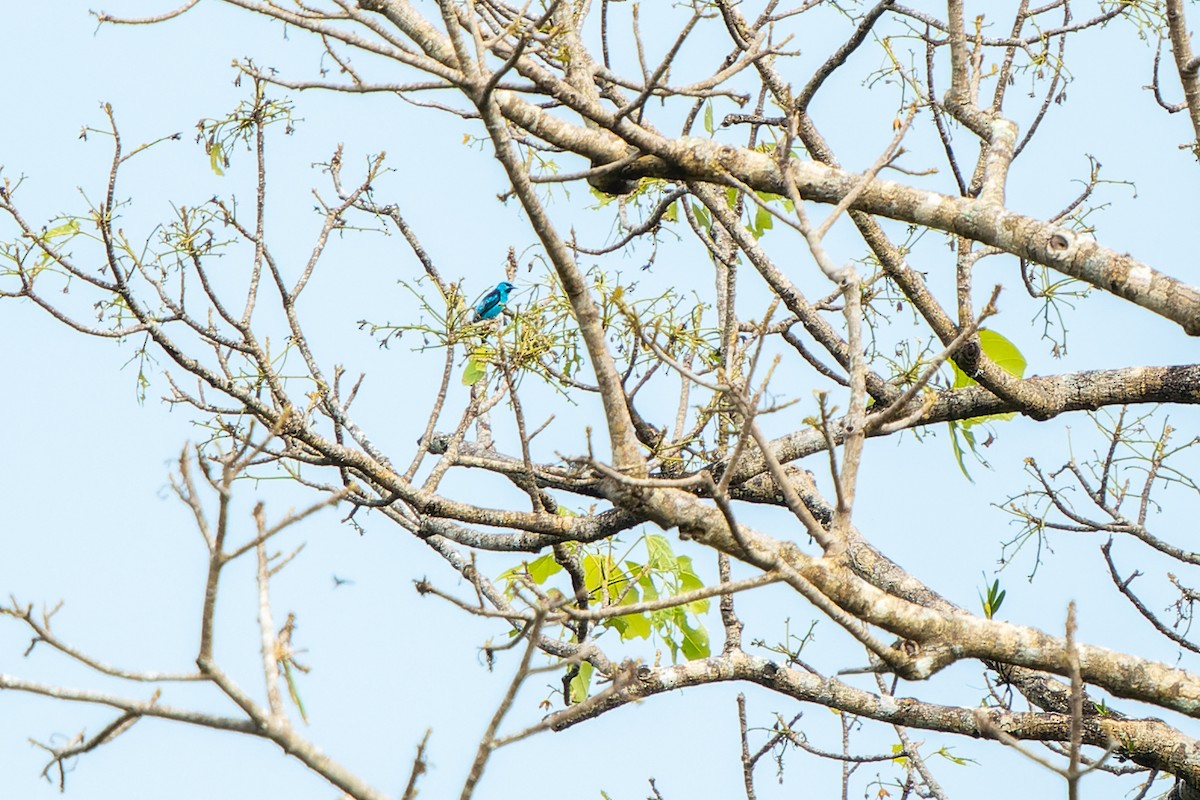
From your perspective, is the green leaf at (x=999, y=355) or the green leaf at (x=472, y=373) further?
the green leaf at (x=472, y=373)

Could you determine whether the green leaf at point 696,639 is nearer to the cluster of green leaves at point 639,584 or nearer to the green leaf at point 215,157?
the cluster of green leaves at point 639,584

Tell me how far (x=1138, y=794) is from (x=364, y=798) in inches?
120

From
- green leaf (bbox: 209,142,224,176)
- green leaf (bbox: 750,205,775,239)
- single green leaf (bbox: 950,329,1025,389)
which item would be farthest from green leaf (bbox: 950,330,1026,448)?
green leaf (bbox: 209,142,224,176)

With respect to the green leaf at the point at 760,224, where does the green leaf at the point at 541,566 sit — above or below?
below

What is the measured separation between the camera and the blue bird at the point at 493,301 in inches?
190

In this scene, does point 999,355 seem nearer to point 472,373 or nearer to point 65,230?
point 472,373

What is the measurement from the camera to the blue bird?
482 centimetres

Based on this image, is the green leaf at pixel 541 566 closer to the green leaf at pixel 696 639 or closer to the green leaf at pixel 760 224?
the green leaf at pixel 696 639

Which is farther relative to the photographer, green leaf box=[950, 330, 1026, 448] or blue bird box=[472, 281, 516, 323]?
blue bird box=[472, 281, 516, 323]

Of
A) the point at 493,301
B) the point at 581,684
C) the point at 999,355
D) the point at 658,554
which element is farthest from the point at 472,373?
the point at 999,355

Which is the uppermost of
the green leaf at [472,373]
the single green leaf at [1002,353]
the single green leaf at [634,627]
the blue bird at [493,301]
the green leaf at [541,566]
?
the blue bird at [493,301]

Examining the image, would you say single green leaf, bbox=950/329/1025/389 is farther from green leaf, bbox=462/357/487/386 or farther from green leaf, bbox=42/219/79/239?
green leaf, bbox=42/219/79/239

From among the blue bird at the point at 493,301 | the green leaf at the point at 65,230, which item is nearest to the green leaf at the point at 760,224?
the blue bird at the point at 493,301

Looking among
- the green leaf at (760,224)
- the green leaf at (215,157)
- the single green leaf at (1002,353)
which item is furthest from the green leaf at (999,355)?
the green leaf at (215,157)
